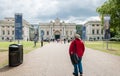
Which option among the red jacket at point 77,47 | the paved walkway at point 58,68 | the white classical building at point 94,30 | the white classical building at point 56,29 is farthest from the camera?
the white classical building at point 94,30

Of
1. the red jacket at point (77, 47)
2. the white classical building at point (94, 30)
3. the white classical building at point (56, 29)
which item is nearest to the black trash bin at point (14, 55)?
the red jacket at point (77, 47)

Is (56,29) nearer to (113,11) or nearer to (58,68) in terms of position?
(113,11)

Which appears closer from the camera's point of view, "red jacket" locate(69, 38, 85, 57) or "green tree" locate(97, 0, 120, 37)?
"red jacket" locate(69, 38, 85, 57)

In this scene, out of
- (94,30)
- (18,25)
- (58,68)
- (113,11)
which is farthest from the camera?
(94,30)

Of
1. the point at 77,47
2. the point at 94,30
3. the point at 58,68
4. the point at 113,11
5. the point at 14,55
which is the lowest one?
the point at 58,68

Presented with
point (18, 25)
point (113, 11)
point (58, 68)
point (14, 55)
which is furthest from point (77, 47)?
point (113, 11)

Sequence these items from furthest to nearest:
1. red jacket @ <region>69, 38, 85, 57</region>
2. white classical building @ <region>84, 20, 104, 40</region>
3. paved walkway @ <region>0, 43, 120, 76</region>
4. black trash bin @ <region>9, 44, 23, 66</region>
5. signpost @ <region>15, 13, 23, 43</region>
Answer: white classical building @ <region>84, 20, 104, 40</region>
signpost @ <region>15, 13, 23, 43</region>
black trash bin @ <region>9, 44, 23, 66</region>
paved walkway @ <region>0, 43, 120, 76</region>
red jacket @ <region>69, 38, 85, 57</region>

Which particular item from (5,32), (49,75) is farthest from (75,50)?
(5,32)

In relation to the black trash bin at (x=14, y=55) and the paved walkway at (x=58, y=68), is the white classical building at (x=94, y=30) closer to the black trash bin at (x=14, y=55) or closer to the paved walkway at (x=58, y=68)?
the paved walkway at (x=58, y=68)

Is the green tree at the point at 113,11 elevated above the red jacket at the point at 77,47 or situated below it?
above

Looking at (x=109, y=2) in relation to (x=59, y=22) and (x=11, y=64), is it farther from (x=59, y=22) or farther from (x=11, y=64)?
(x=59, y=22)

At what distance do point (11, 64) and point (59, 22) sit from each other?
174003 mm

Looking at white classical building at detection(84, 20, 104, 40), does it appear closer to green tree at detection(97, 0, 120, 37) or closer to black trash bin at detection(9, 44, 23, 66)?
green tree at detection(97, 0, 120, 37)

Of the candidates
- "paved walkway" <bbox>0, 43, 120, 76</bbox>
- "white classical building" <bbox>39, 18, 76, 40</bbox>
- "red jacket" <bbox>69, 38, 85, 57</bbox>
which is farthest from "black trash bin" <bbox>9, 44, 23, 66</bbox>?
"white classical building" <bbox>39, 18, 76, 40</bbox>
